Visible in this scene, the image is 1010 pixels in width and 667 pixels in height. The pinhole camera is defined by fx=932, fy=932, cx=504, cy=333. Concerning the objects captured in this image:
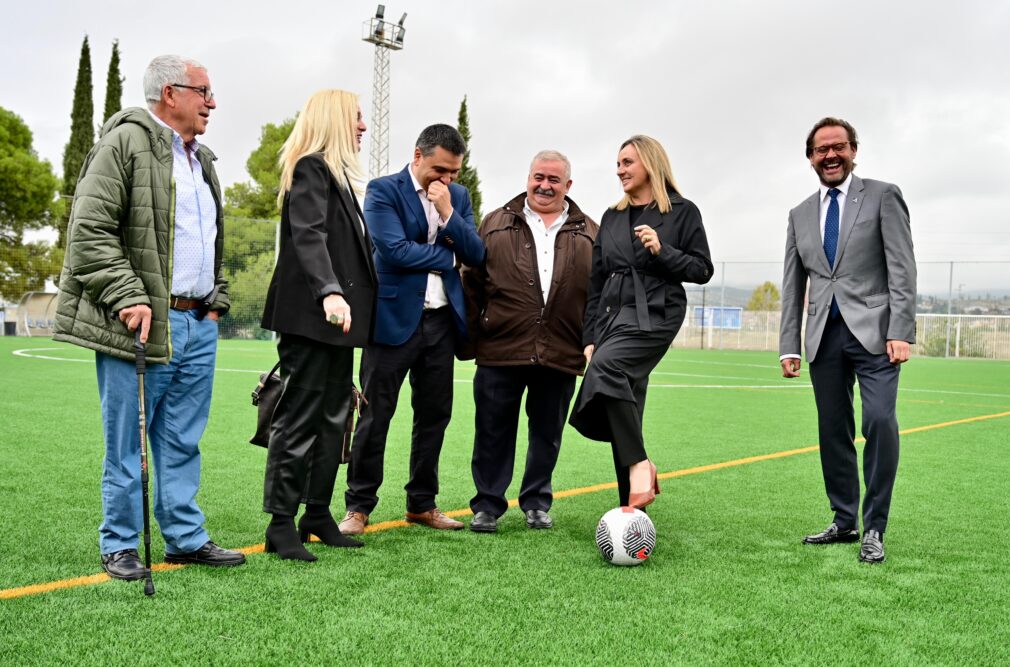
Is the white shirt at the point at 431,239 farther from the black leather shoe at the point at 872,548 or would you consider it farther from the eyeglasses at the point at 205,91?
the black leather shoe at the point at 872,548

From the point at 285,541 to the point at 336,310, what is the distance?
0.99 m

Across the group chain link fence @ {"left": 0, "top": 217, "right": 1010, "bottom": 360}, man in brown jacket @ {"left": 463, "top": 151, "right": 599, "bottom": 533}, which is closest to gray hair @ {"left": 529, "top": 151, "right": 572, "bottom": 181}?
man in brown jacket @ {"left": 463, "top": 151, "right": 599, "bottom": 533}

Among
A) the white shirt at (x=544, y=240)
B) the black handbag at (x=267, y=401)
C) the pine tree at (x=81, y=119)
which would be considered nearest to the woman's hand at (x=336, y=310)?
the black handbag at (x=267, y=401)

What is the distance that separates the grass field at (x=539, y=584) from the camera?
2781mm

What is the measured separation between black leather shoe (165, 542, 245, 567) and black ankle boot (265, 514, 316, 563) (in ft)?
0.56

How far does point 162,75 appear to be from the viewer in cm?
351

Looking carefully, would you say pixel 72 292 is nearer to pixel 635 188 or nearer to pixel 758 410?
pixel 635 188

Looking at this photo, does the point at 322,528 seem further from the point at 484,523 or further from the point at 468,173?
the point at 468,173

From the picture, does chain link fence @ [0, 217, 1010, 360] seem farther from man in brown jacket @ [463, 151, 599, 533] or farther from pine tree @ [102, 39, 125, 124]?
man in brown jacket @ [463, 151, 599, 533]

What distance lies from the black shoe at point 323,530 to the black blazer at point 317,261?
31.3 inches

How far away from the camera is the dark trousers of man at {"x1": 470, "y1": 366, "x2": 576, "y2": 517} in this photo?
4773 millimetres

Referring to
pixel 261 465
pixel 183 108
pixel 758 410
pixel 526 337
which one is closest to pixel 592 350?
pixel 526 337

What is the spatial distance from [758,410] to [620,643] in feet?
26.7

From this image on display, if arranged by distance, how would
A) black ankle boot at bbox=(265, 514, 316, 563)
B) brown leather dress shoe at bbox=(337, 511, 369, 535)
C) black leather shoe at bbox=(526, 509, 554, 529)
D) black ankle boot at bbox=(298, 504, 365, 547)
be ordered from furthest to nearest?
black leather shoe at bbox=(526, 509, 554, 529) → brown leather dress shoe at bbox=(337, 511, 369, 535) → black ankle boot at bbox=(298, 504, 365, 547) → black ankle boot at bbox=(265, 514, 316, 563)
